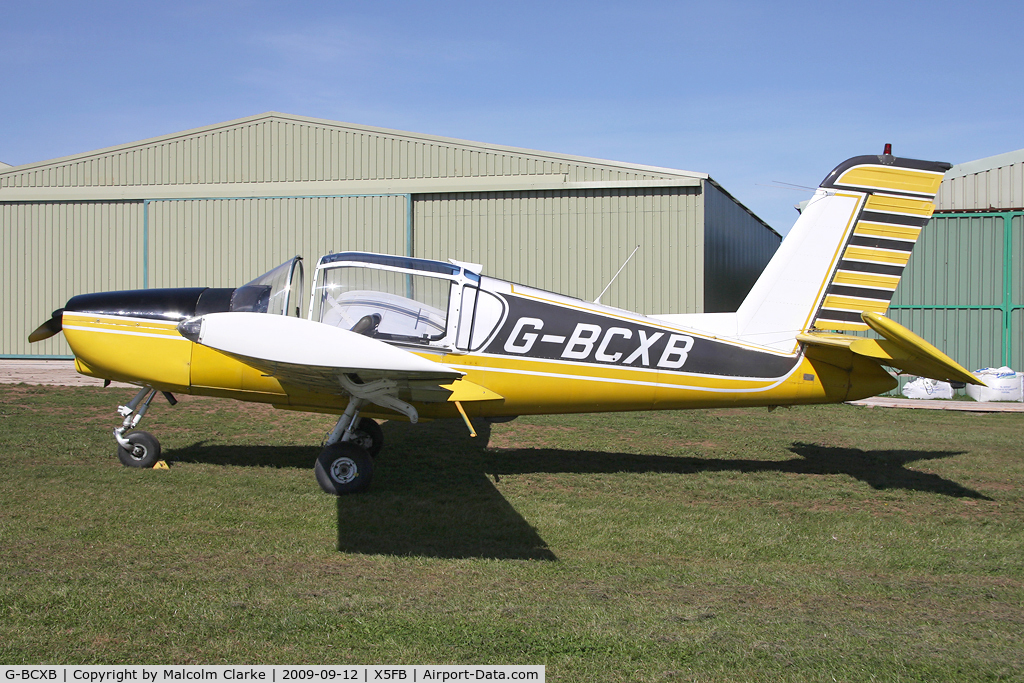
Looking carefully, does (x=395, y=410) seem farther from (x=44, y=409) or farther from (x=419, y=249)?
(x=419, y=249)

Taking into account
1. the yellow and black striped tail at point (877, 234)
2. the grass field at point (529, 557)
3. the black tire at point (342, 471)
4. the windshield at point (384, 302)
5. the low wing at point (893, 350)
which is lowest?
the grass field at point (529, 557)

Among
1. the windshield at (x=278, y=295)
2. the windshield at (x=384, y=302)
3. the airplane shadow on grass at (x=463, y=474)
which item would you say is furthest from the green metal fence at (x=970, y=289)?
the windshield at (x=278, y=295)

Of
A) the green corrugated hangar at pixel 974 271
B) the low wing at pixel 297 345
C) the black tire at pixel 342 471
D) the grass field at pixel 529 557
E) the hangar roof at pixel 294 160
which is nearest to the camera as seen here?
the grass field at pixel 529 557

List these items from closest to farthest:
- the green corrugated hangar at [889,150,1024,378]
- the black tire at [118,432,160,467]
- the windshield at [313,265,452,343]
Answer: the windshield at [313,265,452,343] → the black tire at [118,432,160,467] → the green corrugated hangar at [889,150,1024,378]

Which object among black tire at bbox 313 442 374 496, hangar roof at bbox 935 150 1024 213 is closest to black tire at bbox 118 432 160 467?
black tire at bbox 313 442 374 496

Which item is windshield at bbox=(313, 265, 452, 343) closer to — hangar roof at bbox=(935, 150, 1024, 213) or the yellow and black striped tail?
the yellow and black striped tail

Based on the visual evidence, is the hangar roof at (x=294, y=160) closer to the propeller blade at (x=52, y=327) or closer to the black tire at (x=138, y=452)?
the propeller blade at (x=52, y=327)

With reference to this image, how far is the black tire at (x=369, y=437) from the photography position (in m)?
8.26

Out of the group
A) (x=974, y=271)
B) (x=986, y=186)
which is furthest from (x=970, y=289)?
(x=986, y=186)

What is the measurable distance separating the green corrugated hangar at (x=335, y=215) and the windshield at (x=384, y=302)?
944 centimetres

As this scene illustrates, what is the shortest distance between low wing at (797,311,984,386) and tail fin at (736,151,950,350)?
27 centimetres

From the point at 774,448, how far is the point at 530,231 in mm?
8635

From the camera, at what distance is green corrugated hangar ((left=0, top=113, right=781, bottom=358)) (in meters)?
16.1

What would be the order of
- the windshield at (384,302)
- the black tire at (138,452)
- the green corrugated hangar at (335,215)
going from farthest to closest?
the green corrugated hangar at (335,215) → the black tire at (138,452) → the windshield at (384,302)
